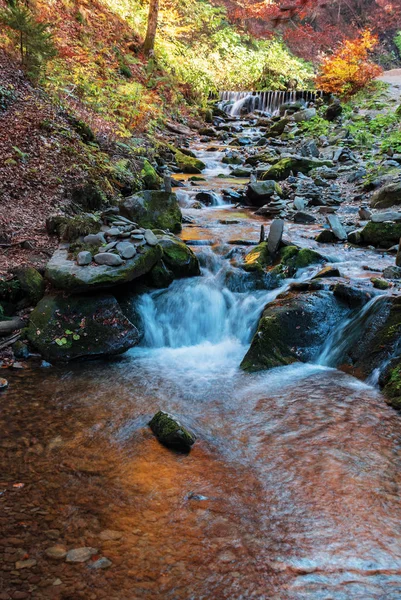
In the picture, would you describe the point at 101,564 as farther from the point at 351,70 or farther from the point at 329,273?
the point at 351,70

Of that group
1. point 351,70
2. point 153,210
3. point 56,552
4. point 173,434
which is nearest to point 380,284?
point 173,434

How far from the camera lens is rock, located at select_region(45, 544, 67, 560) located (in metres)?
2.40

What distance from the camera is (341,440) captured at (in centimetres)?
364

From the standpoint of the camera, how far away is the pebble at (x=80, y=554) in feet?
7.87

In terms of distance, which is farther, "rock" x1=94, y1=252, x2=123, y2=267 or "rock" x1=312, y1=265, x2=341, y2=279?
"rock" x1=312, y1=265, x2=341, y2=279

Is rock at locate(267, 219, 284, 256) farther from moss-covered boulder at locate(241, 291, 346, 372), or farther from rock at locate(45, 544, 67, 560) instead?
rock at locate(45, 544, 67, 560)

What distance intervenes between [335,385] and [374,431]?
921 mm

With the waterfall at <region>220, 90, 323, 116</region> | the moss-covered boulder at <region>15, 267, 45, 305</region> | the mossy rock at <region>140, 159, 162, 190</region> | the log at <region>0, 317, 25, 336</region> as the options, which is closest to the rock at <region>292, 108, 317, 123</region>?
the waterfall at <region>220, 90, 323, 116</region>

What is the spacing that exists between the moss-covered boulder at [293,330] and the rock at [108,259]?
1929mm

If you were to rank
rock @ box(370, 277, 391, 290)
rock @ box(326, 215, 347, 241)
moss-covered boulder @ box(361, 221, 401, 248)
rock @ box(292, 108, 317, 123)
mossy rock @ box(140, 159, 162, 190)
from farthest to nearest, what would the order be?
rock @ box(292, 108, 317, 123) < mossy rock @ box(140, 159, 162, 190) < rock @ box(326, 215, 347, 241) < moss-covered boulder @ box(361, 221, 401, 248) < rock @ box(370, 277, 391, 290)

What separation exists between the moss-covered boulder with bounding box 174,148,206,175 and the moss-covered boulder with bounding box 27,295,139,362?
886cm

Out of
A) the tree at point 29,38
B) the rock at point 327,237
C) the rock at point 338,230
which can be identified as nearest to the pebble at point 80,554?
the rock at point 327,237

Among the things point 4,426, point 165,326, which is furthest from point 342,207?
point 4,426

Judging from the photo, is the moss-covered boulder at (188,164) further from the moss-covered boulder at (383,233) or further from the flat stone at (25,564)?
the flat stone at (25,564)
